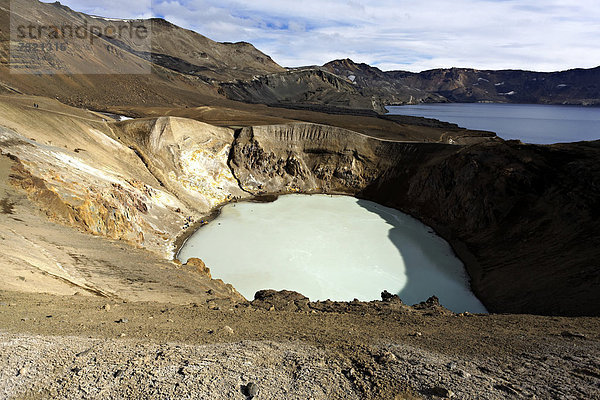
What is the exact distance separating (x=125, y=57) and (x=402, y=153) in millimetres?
66362

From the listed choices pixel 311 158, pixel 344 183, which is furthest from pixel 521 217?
pixel 311 158

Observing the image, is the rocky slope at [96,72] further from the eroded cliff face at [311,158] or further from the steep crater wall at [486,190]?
the steep crater wall at [486,190]

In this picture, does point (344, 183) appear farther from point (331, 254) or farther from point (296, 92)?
point (296, 92)

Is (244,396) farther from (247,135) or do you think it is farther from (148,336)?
(247,135)

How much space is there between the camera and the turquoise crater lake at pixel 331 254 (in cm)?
1897

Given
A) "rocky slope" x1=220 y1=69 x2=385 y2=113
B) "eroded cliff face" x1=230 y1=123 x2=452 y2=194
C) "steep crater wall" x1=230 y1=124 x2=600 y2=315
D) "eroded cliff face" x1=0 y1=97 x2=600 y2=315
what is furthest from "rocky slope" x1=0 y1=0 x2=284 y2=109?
"steep crater wall" x1=230 y1=124 x2=600 y2=315

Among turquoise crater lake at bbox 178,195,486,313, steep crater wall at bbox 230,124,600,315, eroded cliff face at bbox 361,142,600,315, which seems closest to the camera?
eroded cliff face at bbox 361,142,600,315

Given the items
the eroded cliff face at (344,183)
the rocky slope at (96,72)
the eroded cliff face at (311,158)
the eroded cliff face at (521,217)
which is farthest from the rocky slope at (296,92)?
the eroded cliff face at (521,217)

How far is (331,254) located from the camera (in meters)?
22.5

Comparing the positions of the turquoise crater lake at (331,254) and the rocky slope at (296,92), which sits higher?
the rocky slope at (296,92)

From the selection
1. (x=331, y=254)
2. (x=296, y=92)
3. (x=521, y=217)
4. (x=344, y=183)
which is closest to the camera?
(x=331, y=254)

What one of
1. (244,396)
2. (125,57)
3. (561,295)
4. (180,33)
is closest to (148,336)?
(244,396)

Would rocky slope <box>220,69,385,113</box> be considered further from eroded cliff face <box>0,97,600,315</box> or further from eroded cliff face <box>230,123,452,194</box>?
eroded cliff face <box>0,97,600,315</box>

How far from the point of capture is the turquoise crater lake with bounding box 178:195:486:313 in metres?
19.0
